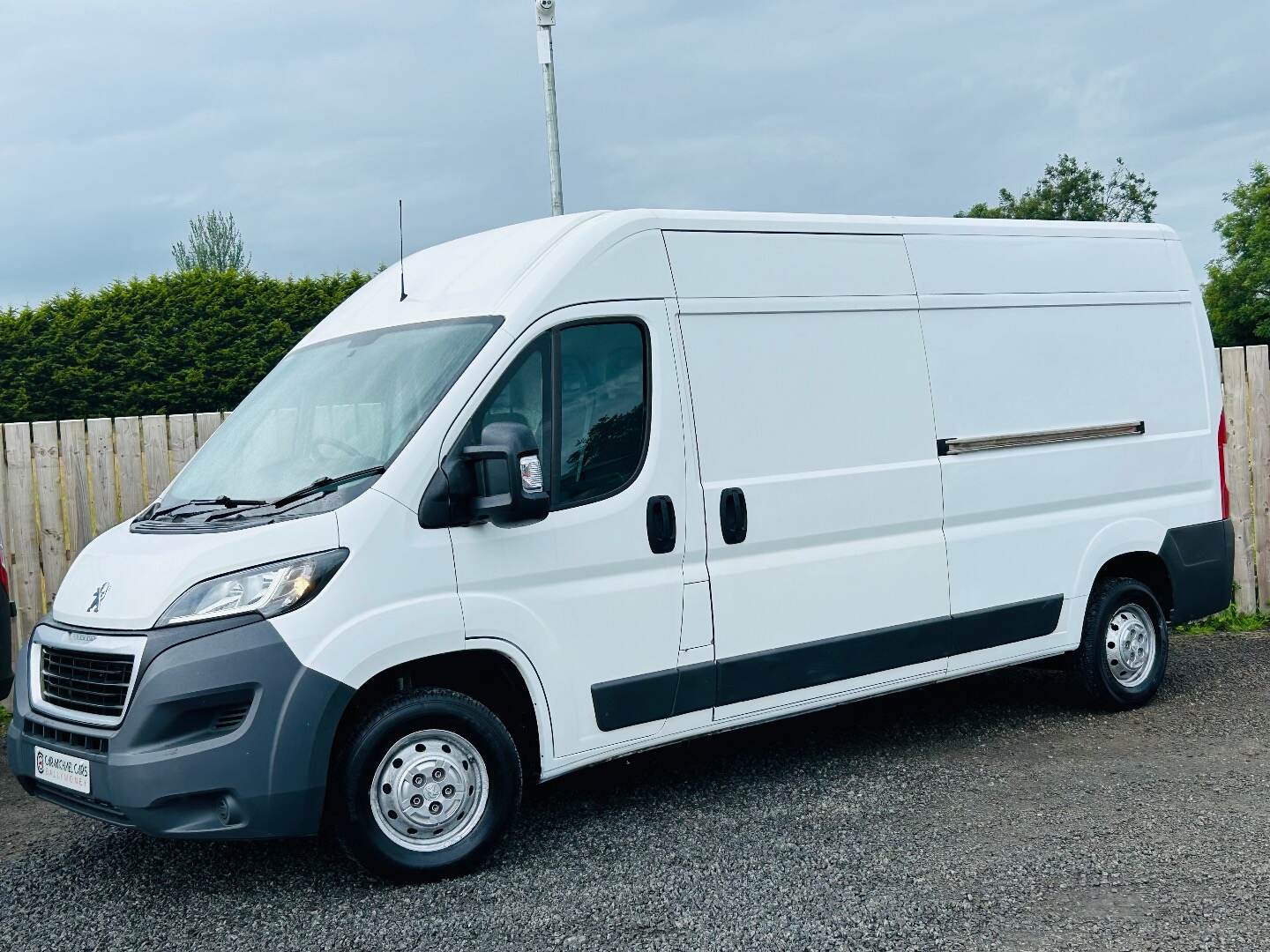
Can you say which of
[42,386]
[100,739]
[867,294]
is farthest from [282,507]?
[42,386]

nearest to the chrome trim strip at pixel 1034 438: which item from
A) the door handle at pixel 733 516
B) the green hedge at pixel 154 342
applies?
the door handle at pixel 733 516

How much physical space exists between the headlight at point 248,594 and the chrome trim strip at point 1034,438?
319cm

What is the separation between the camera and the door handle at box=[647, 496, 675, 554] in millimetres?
5445

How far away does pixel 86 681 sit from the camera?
488cm

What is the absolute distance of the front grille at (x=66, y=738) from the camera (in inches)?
187

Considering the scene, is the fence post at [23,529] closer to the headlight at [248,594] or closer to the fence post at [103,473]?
the fence post at [103,473]

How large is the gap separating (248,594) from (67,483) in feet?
15.0

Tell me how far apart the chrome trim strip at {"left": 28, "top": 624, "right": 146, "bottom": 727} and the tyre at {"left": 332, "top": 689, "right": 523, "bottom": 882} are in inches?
30.9

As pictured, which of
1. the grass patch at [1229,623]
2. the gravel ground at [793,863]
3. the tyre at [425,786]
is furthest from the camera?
the grass patch at [1229,623]

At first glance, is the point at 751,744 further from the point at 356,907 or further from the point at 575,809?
the point at 356,907

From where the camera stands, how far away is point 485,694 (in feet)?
17.4

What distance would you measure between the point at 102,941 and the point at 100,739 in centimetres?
69

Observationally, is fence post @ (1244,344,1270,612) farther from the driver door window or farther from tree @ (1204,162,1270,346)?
tree @ (1204,162,1270,346)

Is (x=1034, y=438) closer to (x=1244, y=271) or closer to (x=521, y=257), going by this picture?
(x=521, y=257)
